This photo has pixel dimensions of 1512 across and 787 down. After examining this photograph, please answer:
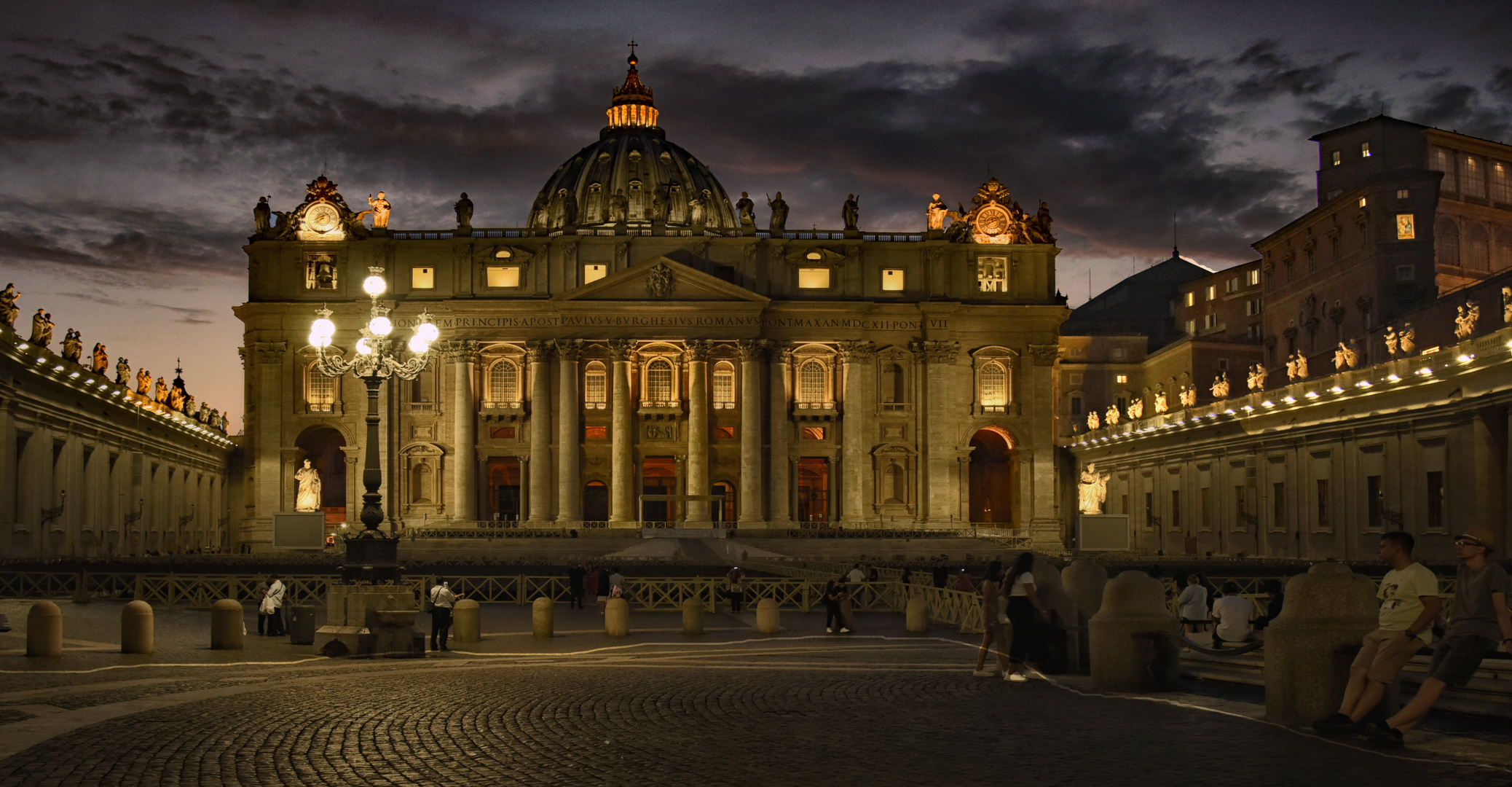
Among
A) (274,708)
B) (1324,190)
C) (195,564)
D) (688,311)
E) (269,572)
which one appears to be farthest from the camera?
(688,311)

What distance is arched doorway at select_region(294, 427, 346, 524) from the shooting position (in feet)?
292

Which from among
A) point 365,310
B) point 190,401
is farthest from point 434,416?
point 190,401

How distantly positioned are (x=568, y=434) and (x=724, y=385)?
31.8 ft

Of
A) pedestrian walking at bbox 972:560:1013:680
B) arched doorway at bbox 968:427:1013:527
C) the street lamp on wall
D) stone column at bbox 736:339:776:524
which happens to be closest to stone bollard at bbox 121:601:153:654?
the street lamp on wall

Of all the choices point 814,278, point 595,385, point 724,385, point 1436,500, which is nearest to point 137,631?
point 1436,500

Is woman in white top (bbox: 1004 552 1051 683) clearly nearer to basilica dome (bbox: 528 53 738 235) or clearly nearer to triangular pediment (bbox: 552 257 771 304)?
triangular pediment (bbox: 552 257 771 304)

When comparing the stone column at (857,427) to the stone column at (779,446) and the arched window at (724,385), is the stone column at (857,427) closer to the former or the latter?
the stone column at (779,446)

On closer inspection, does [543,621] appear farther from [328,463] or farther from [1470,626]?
[328,463]

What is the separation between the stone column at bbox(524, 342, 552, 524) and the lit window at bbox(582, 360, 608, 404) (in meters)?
2.51

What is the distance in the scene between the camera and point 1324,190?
75938 mm

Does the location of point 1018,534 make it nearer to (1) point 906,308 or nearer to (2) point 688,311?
(1) point 906,308

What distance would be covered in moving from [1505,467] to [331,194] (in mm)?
64393

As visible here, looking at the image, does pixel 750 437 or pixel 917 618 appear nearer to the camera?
pixel 917 618

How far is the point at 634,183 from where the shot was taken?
112 meters
